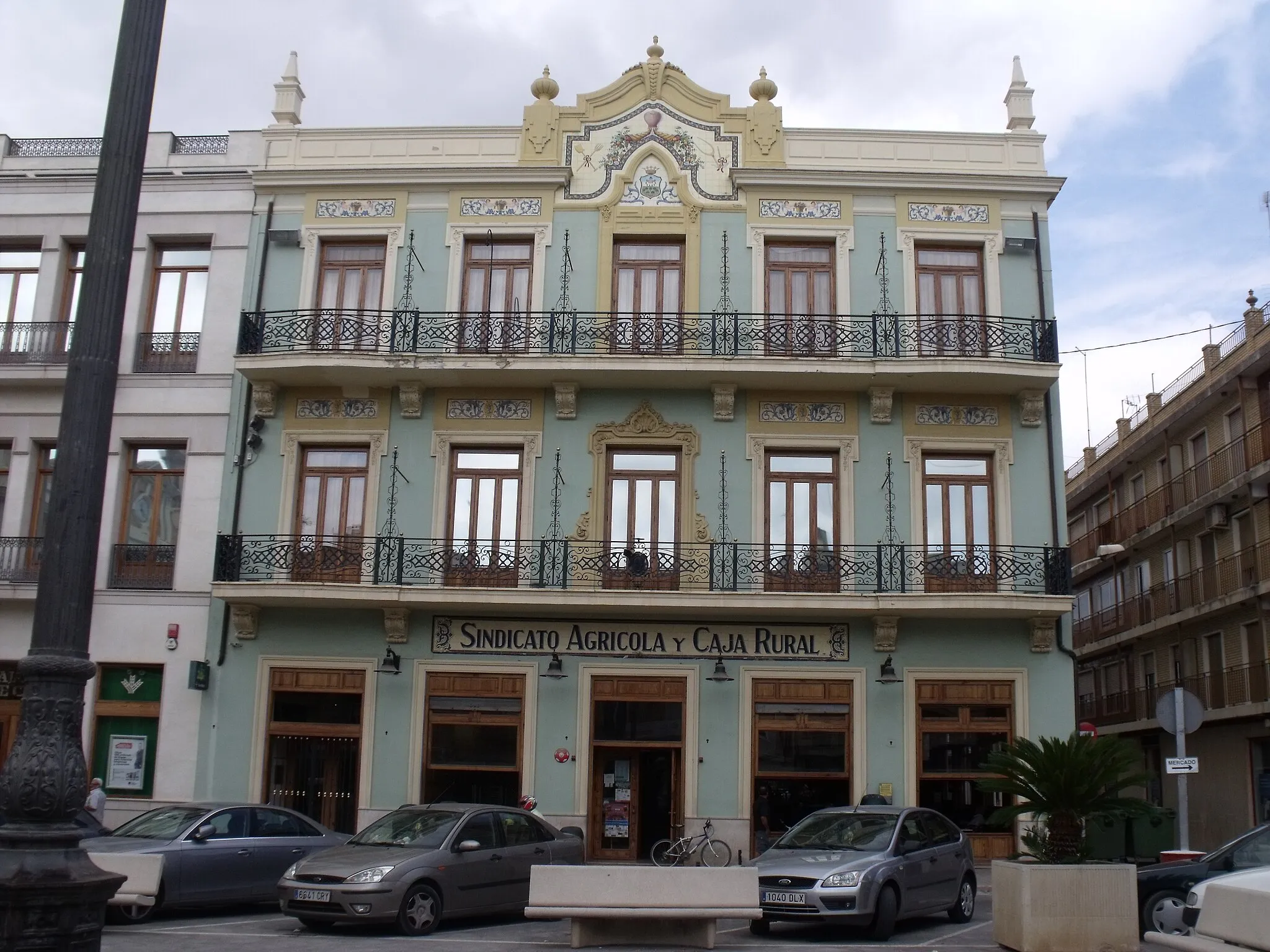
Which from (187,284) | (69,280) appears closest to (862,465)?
(187,284)

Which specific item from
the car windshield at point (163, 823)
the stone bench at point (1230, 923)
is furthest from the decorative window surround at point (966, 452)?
the stone bench at point (1230, 923)

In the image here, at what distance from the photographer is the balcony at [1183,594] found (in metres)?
29.7

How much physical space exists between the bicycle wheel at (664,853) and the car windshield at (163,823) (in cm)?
731

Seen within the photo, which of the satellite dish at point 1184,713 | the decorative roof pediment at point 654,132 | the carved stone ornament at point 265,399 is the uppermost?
the decorative roof pediment at point 654,132

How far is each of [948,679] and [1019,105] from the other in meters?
10.5

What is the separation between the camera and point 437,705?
21.5 metres

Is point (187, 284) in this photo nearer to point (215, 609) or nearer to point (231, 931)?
point (215, 609)

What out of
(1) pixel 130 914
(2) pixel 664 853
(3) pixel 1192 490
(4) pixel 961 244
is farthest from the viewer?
(3) pixel 1192 490

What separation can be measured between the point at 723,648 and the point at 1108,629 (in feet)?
72.5

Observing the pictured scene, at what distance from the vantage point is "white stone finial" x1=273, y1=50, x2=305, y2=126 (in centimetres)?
2414

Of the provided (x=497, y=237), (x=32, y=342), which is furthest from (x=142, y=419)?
(x=497, y=237)

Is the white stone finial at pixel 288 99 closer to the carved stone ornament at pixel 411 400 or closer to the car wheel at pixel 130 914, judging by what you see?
the carved stone ornament at pixel 411 400

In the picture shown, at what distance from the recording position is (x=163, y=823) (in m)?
15.5

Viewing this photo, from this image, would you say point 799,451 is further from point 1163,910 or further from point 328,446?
point 1163,910
